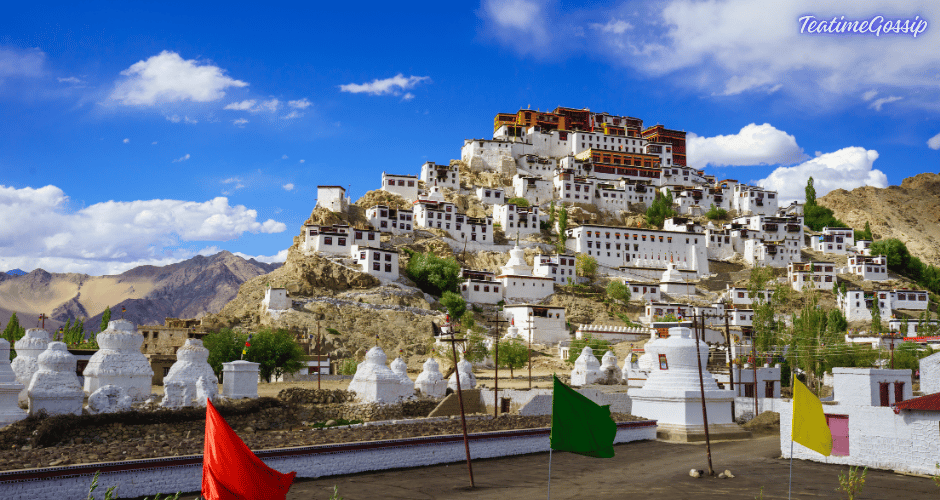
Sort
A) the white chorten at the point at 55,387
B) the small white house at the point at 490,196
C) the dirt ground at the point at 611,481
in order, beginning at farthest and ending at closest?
the small white house at the point at 490,196 < the white chorten at the point at 55,387 < the dirt ground at the point at 611,481

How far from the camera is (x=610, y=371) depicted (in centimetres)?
4909

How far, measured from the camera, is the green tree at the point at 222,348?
154 feet

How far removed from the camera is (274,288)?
6544 cm

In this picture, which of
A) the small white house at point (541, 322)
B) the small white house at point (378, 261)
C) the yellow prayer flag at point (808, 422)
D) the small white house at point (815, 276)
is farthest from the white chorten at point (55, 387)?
the small white house at point (815, 276)

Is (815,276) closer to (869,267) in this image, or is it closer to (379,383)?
(869,267)

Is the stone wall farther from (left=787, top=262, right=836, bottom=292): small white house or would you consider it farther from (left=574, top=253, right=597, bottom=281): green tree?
(left=787, top=262, right=836, bottom=292): small white house

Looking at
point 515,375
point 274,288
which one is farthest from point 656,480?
point 274,288

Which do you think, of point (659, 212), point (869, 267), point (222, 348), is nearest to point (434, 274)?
point (222, 348)

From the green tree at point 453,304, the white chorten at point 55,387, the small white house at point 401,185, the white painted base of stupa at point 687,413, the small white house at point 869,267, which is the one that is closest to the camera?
the white chorten at point 55,387

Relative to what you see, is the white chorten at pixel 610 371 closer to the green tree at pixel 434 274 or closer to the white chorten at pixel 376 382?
the white chorten at pixel 376 382

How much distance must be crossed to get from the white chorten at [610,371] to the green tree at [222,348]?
25.1 meters

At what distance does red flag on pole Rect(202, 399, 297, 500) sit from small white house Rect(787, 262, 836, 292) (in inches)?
3561

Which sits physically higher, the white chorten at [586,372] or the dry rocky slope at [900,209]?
the dry rocky slope at [900,209]

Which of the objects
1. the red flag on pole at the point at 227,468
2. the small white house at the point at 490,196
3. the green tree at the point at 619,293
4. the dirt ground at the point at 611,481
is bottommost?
the dirt ground at the point at 611,481
